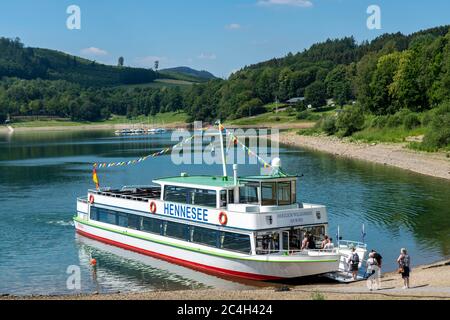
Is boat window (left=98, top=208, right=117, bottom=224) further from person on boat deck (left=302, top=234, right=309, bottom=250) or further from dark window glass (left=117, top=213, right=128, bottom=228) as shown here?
person on boat deck (left=302, top=234, right=309, bottom=250)

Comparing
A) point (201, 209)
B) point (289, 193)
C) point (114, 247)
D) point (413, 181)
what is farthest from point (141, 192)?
point (413, 181)

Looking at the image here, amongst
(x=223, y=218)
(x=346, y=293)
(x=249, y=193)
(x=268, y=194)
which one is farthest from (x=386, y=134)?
(x=346, y=293)

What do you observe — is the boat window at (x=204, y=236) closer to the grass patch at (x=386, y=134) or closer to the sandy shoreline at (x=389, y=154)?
the sandy shoreline at (x=389, y=154)

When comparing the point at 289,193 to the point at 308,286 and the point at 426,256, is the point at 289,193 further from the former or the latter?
the point at 426,256

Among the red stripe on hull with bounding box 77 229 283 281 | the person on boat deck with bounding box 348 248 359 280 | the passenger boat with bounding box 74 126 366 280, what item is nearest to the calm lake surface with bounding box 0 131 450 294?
the red stripe on hull with bounding box 77 229 283 281

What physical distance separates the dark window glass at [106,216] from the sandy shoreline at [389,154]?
127 feet

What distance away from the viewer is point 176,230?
116 feet

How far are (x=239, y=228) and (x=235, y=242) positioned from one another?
1.08m

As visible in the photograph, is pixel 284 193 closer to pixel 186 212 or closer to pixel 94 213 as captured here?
pixel 186 212

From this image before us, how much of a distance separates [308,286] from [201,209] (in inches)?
291

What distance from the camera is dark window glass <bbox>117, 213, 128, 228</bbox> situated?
3966cm

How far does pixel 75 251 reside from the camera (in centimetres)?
3916

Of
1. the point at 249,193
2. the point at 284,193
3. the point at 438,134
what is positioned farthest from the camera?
the point at 438,134

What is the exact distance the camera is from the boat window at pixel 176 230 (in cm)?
3472
